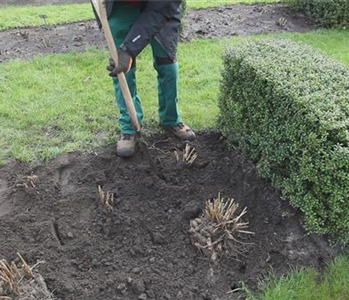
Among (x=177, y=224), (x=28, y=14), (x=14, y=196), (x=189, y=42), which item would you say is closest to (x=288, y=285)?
(x=177, y=224)

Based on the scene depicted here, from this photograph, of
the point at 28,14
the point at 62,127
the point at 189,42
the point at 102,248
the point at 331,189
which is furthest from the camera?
the point at 28,14

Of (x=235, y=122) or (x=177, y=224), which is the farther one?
(x=235, y=122)

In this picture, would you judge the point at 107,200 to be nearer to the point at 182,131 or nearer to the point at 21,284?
the point at 21,284

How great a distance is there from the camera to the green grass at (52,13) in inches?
332

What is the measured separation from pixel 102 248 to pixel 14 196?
1.08 metres

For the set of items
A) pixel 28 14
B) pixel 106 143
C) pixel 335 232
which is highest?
pixel 335 232

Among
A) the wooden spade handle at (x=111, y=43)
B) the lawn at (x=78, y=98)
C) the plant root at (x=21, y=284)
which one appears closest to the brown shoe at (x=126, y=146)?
the lawn at (x=78, y=98)

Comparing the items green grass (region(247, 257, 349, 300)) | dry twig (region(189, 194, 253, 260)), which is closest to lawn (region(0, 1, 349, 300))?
green grass (region(247, 257, 349, 300))

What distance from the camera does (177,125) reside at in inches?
188

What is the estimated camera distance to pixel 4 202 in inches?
161

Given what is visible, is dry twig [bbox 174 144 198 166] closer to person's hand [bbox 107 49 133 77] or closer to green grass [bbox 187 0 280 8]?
person's hand [bbox 107 49 133 77]

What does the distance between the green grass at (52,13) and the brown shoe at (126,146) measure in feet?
15.4

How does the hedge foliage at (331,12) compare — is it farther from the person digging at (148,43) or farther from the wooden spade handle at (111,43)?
the wooden spade handle at (111,43)

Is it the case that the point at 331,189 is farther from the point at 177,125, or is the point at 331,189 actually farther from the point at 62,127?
the point at 62,127
